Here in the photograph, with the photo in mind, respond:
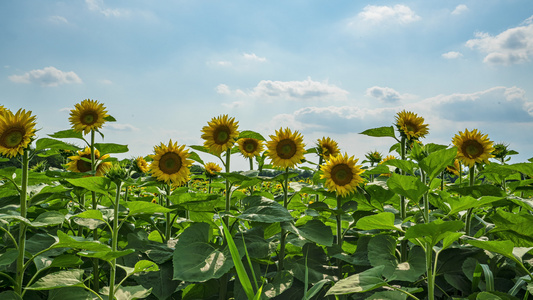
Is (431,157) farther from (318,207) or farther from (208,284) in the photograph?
(208,284)

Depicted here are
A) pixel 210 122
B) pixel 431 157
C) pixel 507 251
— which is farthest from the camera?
pixel 210 122

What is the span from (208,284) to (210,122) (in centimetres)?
102

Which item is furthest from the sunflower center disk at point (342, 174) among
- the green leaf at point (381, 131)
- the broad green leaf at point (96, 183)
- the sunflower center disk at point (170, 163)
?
the broad green leaf at point (96, 183)

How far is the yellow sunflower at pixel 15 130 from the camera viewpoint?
217 cm

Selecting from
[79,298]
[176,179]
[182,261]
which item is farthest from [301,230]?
[79,298]

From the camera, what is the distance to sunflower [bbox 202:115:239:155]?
8.12ft

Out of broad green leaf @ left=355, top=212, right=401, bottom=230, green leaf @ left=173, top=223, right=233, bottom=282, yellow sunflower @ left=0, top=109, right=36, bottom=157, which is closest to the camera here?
broad green leaf @ left=355, top=212, right=401, bottom=230

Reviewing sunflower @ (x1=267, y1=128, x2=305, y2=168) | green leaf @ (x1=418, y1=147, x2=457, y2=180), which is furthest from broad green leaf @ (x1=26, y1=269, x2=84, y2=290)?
green leaf @ (x1=418, y1=147, x2=457, y2=180)

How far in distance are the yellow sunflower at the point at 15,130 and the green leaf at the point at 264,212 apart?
1299 millimetres

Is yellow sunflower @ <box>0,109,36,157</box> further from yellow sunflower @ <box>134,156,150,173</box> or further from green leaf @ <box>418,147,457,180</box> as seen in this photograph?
green leaf @ <box>418,147,457,180</box>

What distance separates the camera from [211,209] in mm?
2191

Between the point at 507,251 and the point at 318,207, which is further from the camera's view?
the point at 318,207

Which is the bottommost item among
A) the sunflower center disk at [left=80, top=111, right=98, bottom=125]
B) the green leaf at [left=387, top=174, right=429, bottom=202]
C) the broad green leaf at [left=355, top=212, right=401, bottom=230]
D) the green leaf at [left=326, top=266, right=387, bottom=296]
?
the green leaf at [left=326, top=266, right=387, bottom=296]

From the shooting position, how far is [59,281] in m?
1.87
